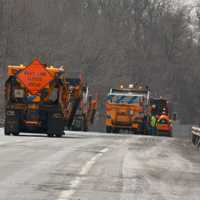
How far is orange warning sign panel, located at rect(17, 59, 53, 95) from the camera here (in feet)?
110

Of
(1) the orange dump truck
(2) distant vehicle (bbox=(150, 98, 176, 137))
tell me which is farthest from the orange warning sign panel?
(2) distant vehicle (bbox=(150, 98, 176, 137))

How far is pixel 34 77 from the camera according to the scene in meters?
33.9

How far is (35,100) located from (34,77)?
3.05 feet

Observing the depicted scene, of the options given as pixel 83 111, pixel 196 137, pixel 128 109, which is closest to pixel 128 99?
pixel 128 109

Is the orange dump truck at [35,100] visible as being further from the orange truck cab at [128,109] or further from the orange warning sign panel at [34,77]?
the orange truck cab at [128,109]

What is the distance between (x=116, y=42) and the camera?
89062 millimetres

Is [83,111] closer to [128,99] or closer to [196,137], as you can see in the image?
[128,99]

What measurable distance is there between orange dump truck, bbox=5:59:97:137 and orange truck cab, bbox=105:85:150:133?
15.2 meters

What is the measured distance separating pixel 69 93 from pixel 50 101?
2106 millimetres

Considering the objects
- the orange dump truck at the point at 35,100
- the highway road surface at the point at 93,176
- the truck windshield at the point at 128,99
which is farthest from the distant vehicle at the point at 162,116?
the highway road surface at the point at 93,176

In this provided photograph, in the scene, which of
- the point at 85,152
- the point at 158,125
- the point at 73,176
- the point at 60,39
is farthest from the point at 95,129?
the point at 73,176

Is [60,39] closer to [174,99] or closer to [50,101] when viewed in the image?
[174,99]

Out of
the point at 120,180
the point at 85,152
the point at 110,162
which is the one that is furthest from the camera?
the point at 85,152

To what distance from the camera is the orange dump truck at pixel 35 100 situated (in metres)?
33.5
